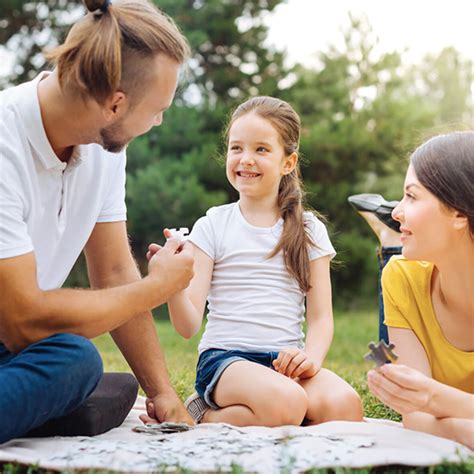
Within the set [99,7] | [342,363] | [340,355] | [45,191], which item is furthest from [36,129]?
[340,355]

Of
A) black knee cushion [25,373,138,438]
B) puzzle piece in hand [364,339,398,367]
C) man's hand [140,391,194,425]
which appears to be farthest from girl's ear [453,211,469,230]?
black knee cushion [25,373,138,438]

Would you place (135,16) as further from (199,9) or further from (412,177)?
(199,9)

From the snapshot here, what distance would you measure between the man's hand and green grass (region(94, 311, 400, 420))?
Result: 75 cm

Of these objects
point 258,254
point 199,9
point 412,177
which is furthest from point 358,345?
point 199,9

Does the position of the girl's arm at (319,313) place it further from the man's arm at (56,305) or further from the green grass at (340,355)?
the man's arm at (56,305)

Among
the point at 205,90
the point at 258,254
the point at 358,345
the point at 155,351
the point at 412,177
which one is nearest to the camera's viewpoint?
the point at 412,177

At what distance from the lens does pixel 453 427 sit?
7.21 ft

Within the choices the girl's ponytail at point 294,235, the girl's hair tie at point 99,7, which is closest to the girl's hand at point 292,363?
the girl's ponytail at point 294,235

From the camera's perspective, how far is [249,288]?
9.76 ft

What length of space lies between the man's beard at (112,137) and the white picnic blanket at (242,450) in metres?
0.91

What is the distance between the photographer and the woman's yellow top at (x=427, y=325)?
2.53 meters

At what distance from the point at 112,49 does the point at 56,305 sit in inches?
30.9

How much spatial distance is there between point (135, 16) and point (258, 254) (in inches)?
42.2

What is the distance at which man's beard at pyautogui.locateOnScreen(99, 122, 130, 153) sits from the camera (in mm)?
2410
